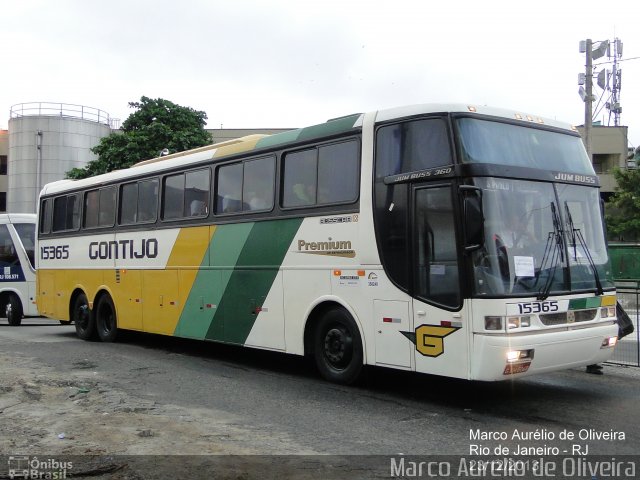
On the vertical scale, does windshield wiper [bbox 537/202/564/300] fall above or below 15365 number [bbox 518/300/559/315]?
above

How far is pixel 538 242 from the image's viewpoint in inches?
278

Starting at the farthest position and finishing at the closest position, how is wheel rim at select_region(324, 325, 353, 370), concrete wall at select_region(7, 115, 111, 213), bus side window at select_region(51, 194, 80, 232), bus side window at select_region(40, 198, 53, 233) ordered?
concrete wall at select_region(7, 115, 111, 213), bus side window at select_region(40, 198, 53, 233), bus side window at select_region(51, 194, 80, 232), wheel rim at select_region(324, 325, 353, 370)

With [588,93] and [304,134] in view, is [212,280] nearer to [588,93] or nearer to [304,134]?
[304,134]

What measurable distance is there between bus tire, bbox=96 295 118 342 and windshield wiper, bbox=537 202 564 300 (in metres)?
9.15

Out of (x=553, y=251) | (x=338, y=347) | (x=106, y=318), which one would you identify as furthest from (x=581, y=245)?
(x=106, y=318)

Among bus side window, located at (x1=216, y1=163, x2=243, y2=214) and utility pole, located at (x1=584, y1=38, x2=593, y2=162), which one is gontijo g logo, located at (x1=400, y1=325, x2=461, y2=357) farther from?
utility pole, located at (x1=584, y1=38, x2=593, y2=162)

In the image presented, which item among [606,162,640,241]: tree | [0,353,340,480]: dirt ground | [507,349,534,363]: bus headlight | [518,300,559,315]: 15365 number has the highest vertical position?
[606,162,640,241]: tree

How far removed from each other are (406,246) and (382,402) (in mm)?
1856

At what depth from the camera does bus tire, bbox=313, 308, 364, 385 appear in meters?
8.12

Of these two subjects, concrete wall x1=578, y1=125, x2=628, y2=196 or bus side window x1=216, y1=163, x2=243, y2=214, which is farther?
concrete wall x1=578, y1=125, x2=628, y2=196

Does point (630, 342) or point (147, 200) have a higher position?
point (147, 200)

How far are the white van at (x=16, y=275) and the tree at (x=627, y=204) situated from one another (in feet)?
93.5

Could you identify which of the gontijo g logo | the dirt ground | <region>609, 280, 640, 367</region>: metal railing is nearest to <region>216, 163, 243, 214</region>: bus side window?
the dirt ground

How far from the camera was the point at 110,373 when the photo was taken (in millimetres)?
9578
